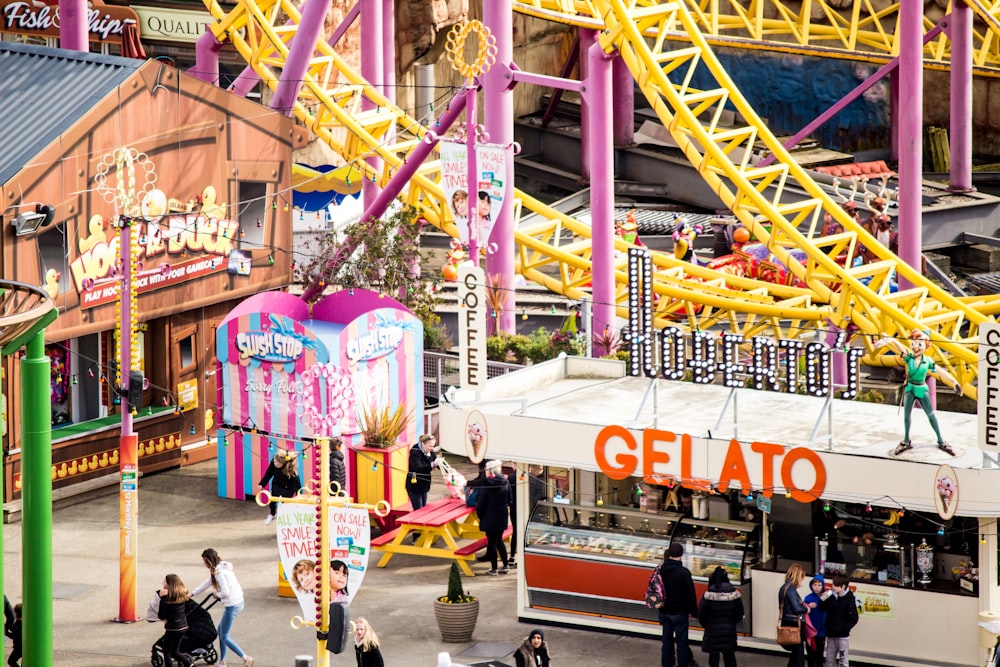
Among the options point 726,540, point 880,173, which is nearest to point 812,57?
point 880,173

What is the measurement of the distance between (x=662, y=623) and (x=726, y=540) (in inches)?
62.1

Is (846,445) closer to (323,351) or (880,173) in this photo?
(323,351)

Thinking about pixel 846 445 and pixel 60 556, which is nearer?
pixel 846 445

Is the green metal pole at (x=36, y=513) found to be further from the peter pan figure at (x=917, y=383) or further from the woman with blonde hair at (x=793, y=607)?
the peter pan figure at (x=917, y=383)

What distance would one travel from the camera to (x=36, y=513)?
18.7m

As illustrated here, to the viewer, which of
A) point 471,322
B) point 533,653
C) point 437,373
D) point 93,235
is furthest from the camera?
point 437,373

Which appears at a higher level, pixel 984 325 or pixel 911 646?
pixel 984 325

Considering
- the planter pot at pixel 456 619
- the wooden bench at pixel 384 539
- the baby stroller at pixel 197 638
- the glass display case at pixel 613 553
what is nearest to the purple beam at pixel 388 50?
the wooden bench at pixel 384 539

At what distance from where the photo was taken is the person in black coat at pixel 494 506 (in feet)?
82.5

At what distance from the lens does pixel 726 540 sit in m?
22.8

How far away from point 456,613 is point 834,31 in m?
30.7

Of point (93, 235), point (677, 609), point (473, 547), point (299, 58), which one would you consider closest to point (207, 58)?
point (299, 58)

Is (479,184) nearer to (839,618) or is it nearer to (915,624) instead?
(839,618)

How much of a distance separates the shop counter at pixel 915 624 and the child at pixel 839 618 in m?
0.73
